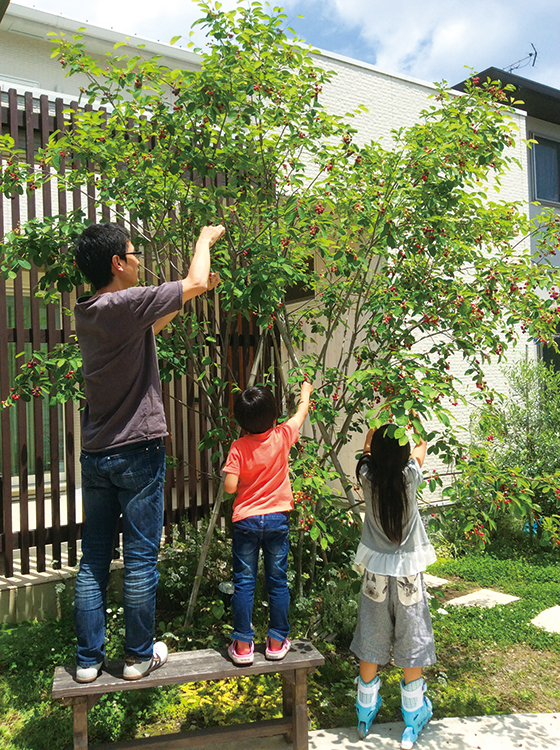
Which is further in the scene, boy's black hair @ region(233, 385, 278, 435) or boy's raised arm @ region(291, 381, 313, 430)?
boy's raised arm @ region(291, 381, 313, 430)

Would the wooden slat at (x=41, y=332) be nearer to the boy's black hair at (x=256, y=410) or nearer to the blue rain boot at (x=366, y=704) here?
the boy's black hair at (x=256, y=410)

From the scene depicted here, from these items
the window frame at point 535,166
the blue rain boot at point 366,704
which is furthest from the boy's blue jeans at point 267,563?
the window frame at point 535,166

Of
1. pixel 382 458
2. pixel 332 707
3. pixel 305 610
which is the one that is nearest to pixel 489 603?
pixel 305 610

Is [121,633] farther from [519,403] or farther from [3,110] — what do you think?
[519,403]

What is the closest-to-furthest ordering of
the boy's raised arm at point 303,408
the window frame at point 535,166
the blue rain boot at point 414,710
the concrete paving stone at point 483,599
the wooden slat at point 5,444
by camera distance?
1. the blue rain boot at point 414,710
2. the boy's raised arm at point 303,408
3. the wooden slat at point 5,444
4. the concrete paving stone at point 483,599
5. the window frame at point 535,166

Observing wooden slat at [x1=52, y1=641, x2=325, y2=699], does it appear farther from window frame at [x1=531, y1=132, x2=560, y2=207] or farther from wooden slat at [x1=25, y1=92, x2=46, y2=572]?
window frame at [x1=531, y1=132, x2=560, y2=207]

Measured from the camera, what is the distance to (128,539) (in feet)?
8.05

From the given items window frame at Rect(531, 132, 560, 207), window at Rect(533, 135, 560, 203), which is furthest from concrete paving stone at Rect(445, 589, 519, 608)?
window at Rect(533, 135, 560, 203)

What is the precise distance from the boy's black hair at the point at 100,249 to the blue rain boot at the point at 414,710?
7.77 ft

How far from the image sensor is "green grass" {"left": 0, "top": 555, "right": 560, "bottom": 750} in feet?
10.3

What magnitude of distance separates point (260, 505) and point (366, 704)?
3.79 ft

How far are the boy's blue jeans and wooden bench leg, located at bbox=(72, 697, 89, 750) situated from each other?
0.70m

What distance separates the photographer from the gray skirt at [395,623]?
298 centimetres

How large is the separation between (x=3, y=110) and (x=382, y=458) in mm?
3727
